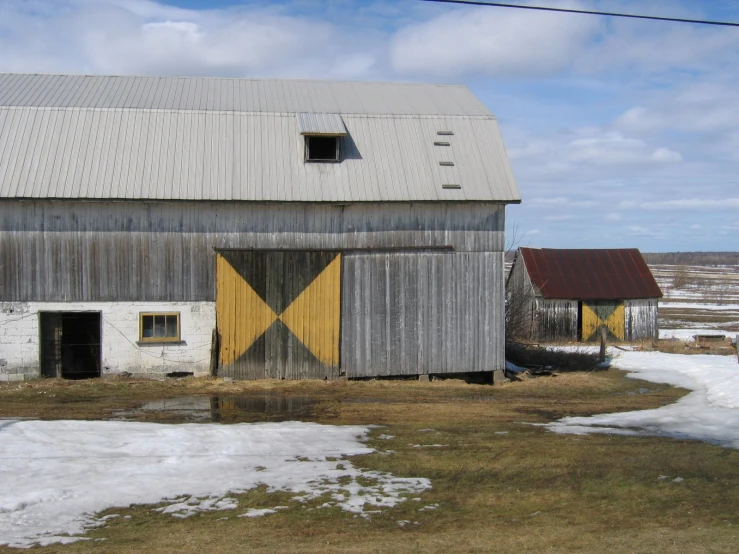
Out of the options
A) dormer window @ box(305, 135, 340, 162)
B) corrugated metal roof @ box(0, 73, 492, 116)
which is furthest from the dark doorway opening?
dormer window @ box(305, 135, 340, 162)

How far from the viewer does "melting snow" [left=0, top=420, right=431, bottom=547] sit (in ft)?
30.3

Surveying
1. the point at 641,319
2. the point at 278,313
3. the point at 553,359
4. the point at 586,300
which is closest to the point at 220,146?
the point at 278,313

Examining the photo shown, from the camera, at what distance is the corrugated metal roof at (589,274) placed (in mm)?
40562

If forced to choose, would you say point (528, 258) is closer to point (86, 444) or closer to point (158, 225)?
point (158, 225)

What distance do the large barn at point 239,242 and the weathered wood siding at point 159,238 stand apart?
0.04 m

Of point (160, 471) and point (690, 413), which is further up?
point (160, 471)

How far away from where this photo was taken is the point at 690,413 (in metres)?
16.5

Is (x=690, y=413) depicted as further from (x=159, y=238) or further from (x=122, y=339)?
(x=122, y=339)

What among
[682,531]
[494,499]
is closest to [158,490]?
[494,499]

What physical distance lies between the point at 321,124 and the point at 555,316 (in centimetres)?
2348

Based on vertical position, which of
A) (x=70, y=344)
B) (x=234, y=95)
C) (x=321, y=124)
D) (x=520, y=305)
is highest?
(x=234, y=95)

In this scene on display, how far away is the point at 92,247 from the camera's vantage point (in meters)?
19.1

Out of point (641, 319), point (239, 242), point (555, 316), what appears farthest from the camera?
point (641, 319)

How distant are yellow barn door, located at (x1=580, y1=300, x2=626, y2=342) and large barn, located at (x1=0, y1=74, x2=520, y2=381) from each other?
2122 centimetres
